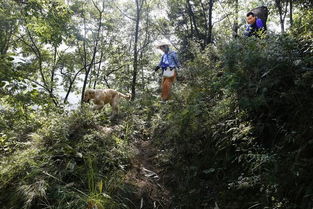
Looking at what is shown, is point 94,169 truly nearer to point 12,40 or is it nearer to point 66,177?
point 66,177

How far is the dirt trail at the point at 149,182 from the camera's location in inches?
143

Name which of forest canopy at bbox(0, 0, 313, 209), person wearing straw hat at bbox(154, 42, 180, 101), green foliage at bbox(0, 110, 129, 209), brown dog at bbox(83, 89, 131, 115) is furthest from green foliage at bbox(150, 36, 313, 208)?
person wearing straw hat at bbox(154, 42, 180, 101)

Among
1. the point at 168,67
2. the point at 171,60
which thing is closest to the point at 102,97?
the point at 168,67

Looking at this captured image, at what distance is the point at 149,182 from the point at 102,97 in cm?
368

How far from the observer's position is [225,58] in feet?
15.2

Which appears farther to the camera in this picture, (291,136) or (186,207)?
(186,207)

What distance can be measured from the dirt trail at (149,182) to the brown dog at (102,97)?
2.42 metres

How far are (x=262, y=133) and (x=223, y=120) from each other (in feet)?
2.95

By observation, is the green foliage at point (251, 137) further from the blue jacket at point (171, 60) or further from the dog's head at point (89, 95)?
the blue jacket at point (171, 60)

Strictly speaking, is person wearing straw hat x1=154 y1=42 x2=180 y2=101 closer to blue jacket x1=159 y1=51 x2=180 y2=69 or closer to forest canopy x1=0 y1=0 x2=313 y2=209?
blue jacket x1=159 y1=51 x2=180 y2=69

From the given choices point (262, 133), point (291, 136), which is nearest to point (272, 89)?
point (262, 133)

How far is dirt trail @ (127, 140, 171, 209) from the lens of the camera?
11.9 ft

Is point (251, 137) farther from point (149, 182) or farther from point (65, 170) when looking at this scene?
point (65, 170)

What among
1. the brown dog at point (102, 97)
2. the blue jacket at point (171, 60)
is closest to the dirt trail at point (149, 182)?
the brown dog at point (102, 97)
